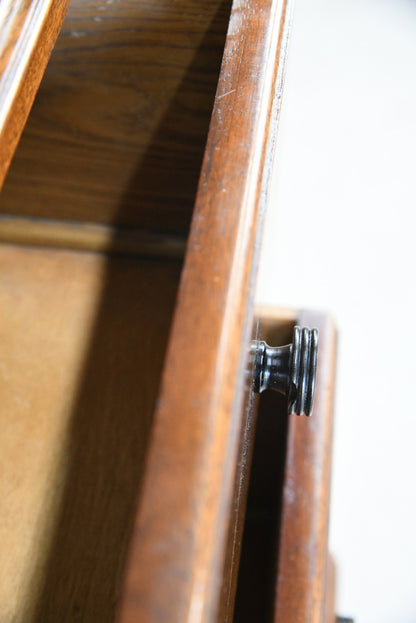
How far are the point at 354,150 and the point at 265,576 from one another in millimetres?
→ 888

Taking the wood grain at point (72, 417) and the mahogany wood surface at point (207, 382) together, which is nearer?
the mahogany wood surface at point (207, 382)

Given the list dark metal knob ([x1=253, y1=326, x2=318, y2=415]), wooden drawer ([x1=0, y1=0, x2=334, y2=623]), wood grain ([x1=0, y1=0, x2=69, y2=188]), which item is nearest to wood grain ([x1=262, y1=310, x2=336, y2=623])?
wooden drawer ([x1=0, y1=0, x2=334, y2=623])

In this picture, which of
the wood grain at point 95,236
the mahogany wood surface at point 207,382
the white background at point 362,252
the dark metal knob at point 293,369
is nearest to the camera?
the mahogany wood surface at point 207,382

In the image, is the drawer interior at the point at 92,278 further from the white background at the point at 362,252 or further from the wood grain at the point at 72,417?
the white background at the point at 362,252

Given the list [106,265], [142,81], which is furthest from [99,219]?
[142,81]

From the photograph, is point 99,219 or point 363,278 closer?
point 99,219

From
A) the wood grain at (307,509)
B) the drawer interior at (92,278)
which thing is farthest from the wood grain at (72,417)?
the wood grain at (307,509)

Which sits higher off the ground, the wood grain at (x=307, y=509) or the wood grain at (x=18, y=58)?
the wood grain at (x=18, y=58)

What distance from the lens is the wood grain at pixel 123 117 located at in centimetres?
38

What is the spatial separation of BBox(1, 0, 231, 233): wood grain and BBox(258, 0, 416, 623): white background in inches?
11.1

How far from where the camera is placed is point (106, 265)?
0.63 meters

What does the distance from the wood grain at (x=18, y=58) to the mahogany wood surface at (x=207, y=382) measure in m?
0.09

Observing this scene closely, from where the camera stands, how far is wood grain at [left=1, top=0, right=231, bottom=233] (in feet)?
1.25

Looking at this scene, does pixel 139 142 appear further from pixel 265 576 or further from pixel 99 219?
pixel 265 576
